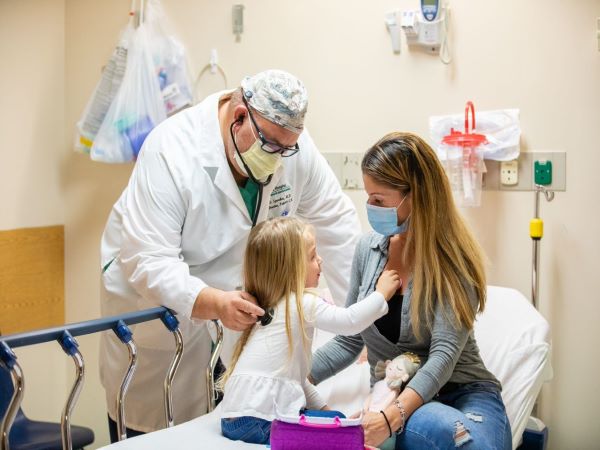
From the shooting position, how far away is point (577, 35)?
2879 mm

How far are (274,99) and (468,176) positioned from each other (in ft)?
3.82

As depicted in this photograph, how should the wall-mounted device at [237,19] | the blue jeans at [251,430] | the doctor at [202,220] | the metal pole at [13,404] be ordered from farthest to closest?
the wall-mounted device at [237,19], the doctor at [202,220], the blue jeans at [251,430], the metal pole at [13,404]

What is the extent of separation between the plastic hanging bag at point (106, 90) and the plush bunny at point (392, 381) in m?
2.16

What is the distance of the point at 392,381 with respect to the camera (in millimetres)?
1936

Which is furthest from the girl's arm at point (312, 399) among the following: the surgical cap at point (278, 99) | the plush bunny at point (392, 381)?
the surgical cap at point (278, 99)

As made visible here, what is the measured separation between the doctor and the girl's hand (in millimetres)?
345

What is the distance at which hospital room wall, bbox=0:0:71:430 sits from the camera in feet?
11.9

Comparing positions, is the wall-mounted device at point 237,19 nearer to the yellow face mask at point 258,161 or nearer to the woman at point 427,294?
the yellow face mask at point 258,161

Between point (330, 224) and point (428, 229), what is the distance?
27.0 inches

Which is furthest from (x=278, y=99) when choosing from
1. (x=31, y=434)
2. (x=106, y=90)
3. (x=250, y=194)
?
(x=31, y=434)

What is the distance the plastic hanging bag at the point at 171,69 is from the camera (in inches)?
137

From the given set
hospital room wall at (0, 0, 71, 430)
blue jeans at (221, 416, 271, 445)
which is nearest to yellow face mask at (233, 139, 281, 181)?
blue jeans at (221, 416, 271, 445)

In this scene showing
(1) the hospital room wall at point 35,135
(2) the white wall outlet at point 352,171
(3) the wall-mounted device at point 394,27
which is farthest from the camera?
(1) the hospital room wall at point 35,135

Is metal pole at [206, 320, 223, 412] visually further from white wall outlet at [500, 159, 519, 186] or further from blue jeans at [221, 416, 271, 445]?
white wall outlet at [500, 159, 519, 186]
